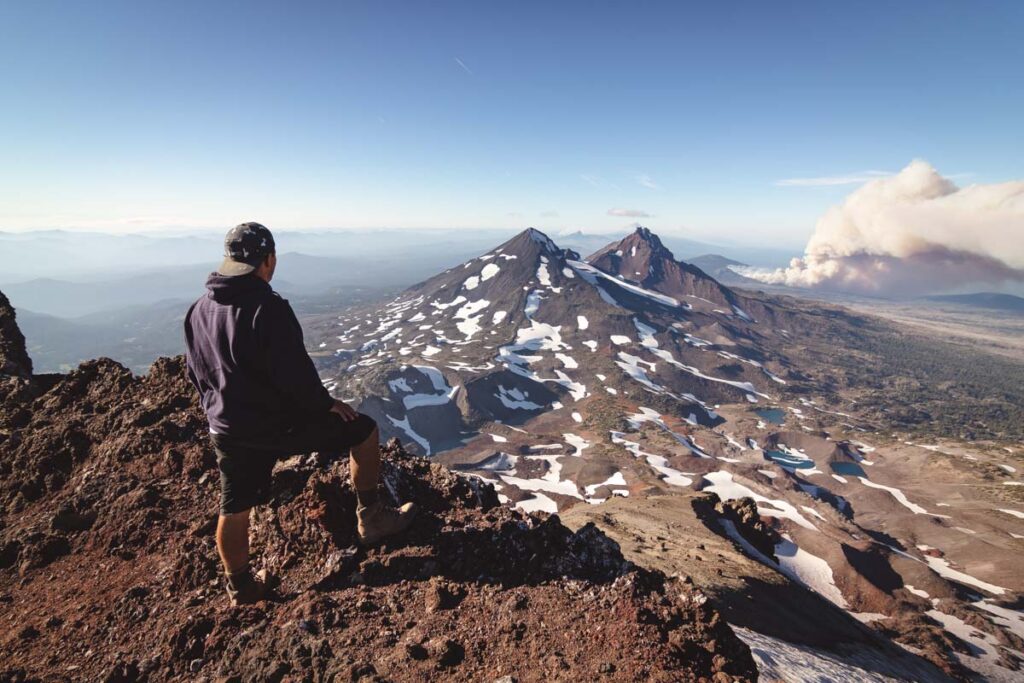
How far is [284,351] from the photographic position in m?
4.11

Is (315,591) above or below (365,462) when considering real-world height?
below

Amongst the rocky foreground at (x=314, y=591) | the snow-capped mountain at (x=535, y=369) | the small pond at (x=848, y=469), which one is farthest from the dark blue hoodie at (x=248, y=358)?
the small pond at (x=848, y=469)

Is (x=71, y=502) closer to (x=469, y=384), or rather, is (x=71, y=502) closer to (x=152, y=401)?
(x=152, y=401)

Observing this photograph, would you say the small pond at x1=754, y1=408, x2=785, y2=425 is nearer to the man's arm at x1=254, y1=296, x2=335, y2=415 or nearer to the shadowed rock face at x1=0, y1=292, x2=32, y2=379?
the shadowed rock face at x1=0, y1=292, x2=32, y2=379

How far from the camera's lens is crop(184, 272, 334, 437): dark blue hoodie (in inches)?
160

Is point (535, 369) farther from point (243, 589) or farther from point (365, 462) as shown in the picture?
point (243, 589)

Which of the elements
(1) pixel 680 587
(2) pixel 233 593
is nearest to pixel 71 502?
(2) pixel 233 593

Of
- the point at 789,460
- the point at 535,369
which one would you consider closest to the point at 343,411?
the point at 789,460

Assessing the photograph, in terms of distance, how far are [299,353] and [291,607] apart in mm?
2929

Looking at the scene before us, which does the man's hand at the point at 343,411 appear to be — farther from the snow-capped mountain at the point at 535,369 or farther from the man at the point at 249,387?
the snow-capped mountain at the point at 535,369

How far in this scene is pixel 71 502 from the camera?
6.70 m

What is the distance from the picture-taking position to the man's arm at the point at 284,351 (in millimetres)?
4074

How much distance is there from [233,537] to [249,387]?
1.68 metres

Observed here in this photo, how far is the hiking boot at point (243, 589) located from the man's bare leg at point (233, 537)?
0.20 meters
